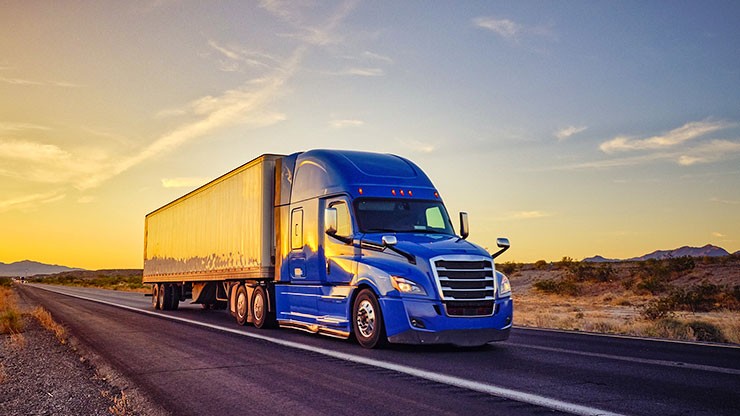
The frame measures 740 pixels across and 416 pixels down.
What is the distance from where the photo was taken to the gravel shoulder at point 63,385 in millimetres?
7000

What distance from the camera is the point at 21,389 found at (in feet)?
28.0

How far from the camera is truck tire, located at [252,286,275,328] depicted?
15656 mm

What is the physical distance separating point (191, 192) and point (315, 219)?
1071cm

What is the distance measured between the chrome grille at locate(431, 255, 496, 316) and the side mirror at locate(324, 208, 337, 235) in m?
2.27

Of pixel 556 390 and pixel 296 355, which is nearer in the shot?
pixel 556 390

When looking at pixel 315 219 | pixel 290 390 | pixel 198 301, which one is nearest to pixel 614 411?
pixel 290 390

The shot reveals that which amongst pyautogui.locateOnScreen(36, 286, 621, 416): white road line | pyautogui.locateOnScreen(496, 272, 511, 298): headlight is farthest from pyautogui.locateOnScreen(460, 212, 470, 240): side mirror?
pyautogui.locateOnScreen(36, 286, 621, 416): white road line

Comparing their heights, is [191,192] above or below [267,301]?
above

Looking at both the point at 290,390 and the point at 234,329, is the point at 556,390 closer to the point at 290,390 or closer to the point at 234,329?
the point at 290,390

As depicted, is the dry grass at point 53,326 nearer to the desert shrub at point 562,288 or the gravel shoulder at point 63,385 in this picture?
the gravel shoulder at point 63,385

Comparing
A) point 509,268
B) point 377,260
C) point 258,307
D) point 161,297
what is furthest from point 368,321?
point 509,268

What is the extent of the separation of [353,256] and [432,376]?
396cm

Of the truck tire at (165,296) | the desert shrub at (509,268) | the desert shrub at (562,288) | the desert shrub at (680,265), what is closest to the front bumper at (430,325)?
the truck tire at (165,296)

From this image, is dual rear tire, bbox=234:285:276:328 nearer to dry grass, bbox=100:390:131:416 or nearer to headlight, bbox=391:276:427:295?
headlight, bbox=391:276:427:295
